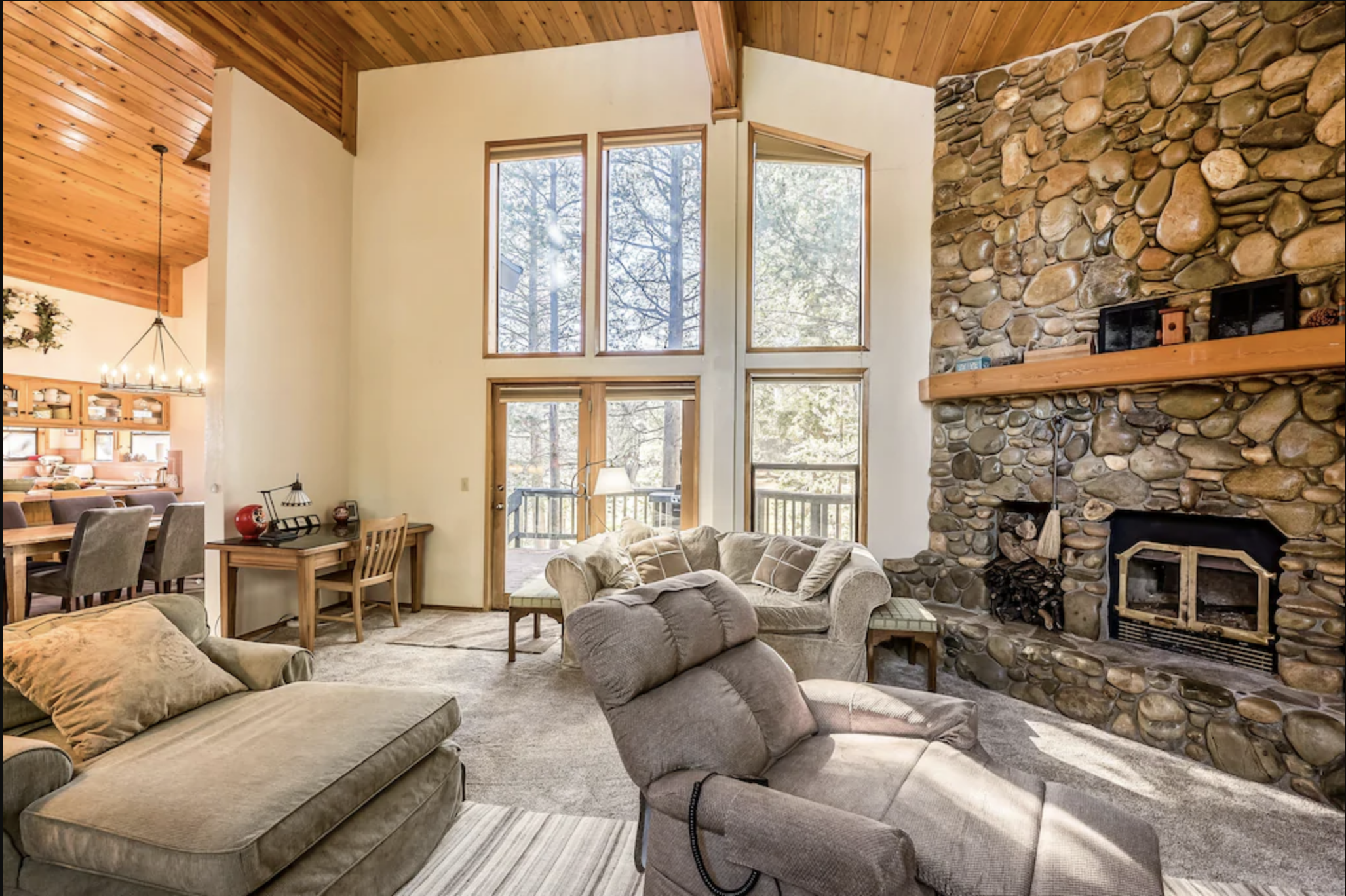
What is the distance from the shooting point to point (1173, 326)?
322 cm

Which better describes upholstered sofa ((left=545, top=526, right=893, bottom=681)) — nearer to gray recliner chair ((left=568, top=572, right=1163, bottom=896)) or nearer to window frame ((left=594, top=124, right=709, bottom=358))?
gray recliner chair ((left=568, top=572, right=1163, bottom=896))

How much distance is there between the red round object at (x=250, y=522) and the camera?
420 cm

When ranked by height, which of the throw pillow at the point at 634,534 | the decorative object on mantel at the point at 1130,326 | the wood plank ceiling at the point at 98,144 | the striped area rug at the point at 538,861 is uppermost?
the wood plank ceiling at the point at 98,144

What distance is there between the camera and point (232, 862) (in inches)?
61.6

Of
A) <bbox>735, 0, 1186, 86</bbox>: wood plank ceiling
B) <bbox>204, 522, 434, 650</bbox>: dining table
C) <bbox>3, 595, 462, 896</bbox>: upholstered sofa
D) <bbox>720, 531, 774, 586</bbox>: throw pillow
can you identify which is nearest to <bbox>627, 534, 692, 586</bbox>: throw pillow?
<bbox>720, 531, 774, 586</bbox>: throw pillow

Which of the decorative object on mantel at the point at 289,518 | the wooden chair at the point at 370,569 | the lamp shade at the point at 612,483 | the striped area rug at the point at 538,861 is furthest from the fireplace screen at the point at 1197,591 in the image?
the decorative object on mantel at the point at 289,518

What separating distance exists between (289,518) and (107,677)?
114 inches

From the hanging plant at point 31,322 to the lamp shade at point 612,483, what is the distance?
19.3 feet

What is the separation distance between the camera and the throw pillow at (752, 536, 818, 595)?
3881 millimetres

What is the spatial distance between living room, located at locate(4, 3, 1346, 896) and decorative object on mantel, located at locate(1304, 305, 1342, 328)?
1.0 inches

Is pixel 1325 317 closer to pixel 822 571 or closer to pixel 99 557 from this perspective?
pixel 822 571

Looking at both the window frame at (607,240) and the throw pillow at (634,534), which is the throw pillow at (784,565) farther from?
the window frame at (607,240)

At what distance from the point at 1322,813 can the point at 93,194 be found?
29.7 feet

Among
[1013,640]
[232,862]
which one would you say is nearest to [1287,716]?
[1013,640]
